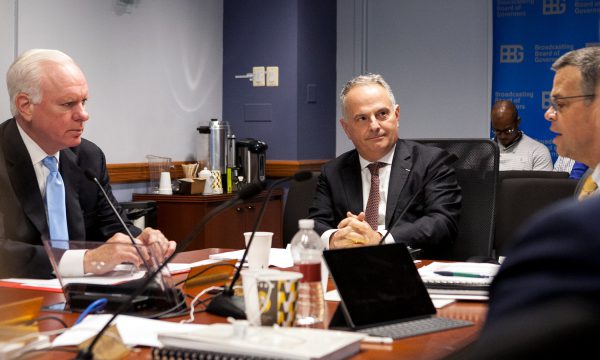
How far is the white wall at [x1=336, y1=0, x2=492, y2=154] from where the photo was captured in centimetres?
620

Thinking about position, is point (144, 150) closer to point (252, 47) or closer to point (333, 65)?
point (252, 47)

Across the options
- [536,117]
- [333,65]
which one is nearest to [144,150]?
[333,65]

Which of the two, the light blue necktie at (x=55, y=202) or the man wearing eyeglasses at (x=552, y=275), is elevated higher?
the man wearing eyeglasses at (x=552, y=275)

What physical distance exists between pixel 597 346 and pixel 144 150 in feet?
15.7

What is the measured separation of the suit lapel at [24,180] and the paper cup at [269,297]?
1205 millimetres

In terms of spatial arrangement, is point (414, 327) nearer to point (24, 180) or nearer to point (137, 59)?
point (24, 180)

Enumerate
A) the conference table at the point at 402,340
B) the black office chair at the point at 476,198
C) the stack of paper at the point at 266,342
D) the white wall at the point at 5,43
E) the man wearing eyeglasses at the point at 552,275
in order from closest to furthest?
the man wearing eyeglasses at the point at 552,275
the stack of paper at the point at 266,342
the conference table at the point at 402,340
the black office chair at the point at 476,198
the white wall at the point at 5,43

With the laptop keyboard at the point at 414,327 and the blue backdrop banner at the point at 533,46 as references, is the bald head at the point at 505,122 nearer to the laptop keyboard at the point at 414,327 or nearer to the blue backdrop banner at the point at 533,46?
the blue backdrop banner at the point at 533,46

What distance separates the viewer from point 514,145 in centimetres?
564

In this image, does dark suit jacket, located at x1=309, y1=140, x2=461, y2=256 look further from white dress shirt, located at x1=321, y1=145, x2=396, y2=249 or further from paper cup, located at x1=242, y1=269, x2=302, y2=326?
paper cup, located at x1=242, y1=269, x2=302, y2=326

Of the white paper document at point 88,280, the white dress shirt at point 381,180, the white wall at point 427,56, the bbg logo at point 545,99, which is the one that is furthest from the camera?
the white wall at point 427,56

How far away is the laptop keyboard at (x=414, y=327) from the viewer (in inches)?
54.5

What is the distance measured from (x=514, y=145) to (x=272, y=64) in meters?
1.89

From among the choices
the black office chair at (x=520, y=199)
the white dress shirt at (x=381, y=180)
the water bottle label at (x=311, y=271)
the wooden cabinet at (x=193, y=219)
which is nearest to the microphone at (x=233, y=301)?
the water bottle label at (x=311, y=271)
